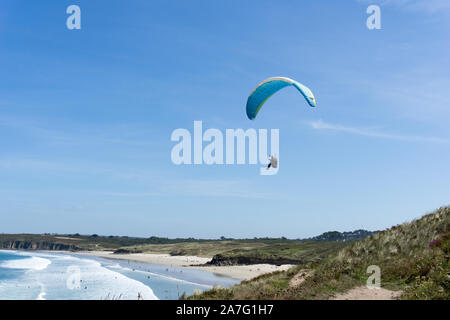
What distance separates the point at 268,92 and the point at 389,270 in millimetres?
12983

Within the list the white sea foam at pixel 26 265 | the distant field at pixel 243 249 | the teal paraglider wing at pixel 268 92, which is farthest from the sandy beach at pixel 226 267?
the teal paraglider wing at pixel 268 92

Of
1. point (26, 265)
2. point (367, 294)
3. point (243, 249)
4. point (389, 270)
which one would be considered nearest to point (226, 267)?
point (243, 249)

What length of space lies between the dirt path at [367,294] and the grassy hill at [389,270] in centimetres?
31

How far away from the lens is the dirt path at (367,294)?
12.7 metres

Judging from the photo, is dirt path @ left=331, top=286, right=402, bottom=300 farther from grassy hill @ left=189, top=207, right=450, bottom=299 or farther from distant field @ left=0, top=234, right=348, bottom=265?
distant field @ left=0, top=234, right=348, bottom=265

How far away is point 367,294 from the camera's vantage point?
13062 mm

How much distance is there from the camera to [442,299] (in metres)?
11.6

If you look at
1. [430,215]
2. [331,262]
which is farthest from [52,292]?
[430,215]

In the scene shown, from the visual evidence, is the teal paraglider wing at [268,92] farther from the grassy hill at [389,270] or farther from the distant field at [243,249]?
the distant field at [243,249]

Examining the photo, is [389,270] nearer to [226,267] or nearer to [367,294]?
[367,294]

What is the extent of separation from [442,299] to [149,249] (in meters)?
A: 159
